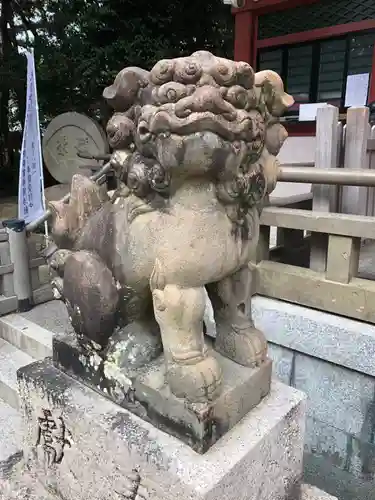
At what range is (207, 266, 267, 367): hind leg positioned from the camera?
3.77 ft

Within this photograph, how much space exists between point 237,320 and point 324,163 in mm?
1330

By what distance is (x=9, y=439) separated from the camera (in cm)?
166

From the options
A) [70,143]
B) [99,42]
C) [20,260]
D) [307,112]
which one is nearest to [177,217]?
[20,260]

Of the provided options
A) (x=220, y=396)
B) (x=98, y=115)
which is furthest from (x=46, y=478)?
(x=98, y=115)

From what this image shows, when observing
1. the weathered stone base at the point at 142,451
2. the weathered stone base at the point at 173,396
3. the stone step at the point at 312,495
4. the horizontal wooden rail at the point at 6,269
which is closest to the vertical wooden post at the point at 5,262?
the horizontal wooden rail at the point at 6,269

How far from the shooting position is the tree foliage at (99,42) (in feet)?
19.8

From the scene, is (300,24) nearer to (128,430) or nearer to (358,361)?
(358,361)

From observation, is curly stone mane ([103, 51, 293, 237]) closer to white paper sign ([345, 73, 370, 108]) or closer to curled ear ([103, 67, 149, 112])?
curled ear ([103, 67, 149, 112])

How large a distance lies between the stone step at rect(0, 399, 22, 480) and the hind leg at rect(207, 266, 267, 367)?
32.9 inches

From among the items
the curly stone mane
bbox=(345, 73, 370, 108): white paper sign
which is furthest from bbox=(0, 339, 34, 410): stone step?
bbox=(345, 73, 370, 108): white paper sign

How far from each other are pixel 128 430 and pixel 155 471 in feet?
0.39

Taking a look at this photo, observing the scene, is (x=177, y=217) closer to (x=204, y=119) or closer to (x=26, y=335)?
(x=204, y=119)

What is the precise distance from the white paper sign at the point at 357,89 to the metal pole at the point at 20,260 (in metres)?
4.20

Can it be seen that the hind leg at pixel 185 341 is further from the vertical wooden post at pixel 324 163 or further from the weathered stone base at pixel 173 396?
the vertical wooden post at pixel 324 163
